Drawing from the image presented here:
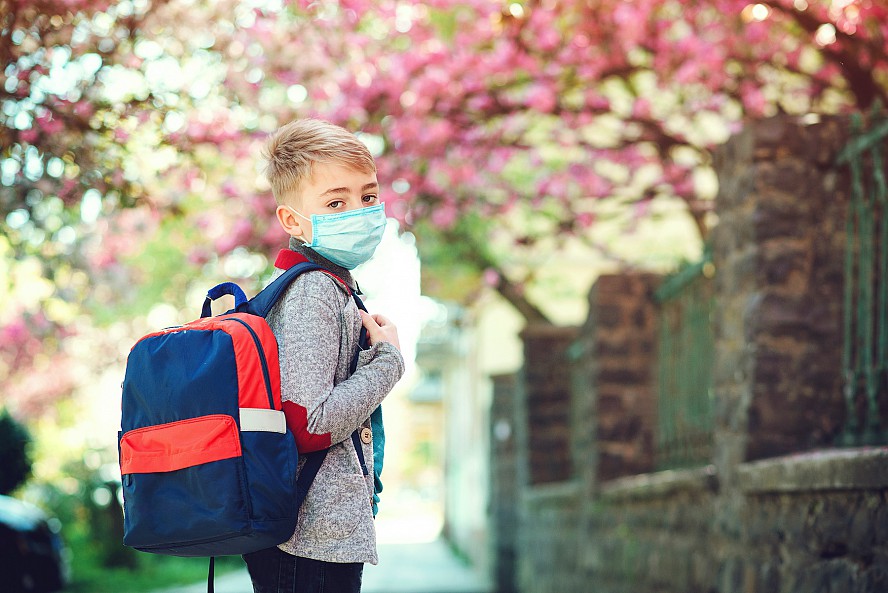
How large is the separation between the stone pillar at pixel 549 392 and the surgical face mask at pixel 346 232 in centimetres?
814

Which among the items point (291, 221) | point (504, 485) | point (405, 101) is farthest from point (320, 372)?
point (504, 485)

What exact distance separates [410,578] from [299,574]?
13.1m

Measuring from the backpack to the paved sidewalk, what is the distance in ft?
31.0

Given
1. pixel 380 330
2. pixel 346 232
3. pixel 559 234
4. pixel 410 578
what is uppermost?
pixel 559 234

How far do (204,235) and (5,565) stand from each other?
14.1ft

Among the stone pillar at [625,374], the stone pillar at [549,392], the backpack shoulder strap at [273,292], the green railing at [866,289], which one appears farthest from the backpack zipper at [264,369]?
the stone pillar at [549,392]

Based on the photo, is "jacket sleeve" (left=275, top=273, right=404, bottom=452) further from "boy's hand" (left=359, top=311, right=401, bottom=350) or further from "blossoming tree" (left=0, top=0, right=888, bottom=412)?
"blossoming tree" (left=0, top=0, right=888, bottom=412)

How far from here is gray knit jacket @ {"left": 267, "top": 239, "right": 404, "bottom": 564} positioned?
2.39m

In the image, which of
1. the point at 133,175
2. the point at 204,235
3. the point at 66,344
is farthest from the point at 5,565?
the point at 66,344

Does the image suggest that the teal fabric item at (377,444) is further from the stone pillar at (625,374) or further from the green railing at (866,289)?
the stone pillar at (625,374)

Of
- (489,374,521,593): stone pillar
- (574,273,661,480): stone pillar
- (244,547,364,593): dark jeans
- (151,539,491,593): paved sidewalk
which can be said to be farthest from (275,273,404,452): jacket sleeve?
(489,374,521,593): stone pillar

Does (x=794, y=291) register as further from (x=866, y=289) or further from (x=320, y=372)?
(x=320, y=372)

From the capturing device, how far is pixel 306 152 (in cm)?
257

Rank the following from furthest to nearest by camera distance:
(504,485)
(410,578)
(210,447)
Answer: (410,578)
(504,485)
(210,447)
